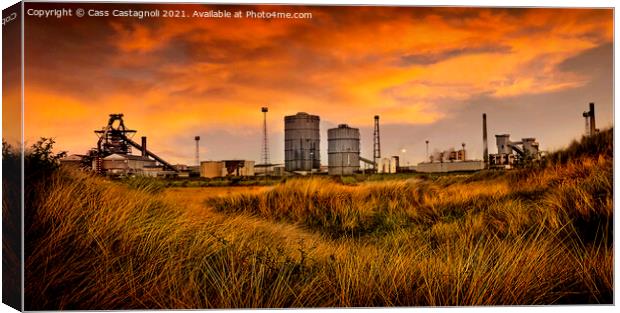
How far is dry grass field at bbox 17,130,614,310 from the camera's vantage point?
18.2 feet

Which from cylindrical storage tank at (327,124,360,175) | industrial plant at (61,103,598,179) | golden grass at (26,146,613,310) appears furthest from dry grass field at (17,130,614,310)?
cylindrical storage tank at (327,124,360,175)

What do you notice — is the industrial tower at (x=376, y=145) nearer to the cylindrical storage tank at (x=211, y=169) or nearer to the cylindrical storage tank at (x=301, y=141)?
the cylindrical storage tank at (x=301, y=141)

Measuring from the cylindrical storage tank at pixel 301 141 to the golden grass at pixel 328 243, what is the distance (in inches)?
6.3

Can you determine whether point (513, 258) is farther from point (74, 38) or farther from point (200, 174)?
point (74, 38)

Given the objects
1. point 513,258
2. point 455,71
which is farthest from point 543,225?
point 455,71

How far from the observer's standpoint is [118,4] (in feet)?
18.6

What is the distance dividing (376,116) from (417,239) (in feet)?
3.54

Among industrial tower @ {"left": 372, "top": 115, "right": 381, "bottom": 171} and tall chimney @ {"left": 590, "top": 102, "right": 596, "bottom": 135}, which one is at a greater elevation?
tall chimney @ {"left": 590, "top": 102, "right": 596, "bottom": 135}

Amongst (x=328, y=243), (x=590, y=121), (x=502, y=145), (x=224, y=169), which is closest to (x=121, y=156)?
(x=224, y=169)

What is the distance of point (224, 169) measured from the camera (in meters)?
5.97

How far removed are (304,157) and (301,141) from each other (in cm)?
23

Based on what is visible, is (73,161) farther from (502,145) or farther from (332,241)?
(502,145)

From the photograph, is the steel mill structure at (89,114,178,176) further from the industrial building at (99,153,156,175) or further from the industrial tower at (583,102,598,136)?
the industrial tower at (583,102,598,136)

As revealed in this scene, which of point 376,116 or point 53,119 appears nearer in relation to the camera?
point 53,119
